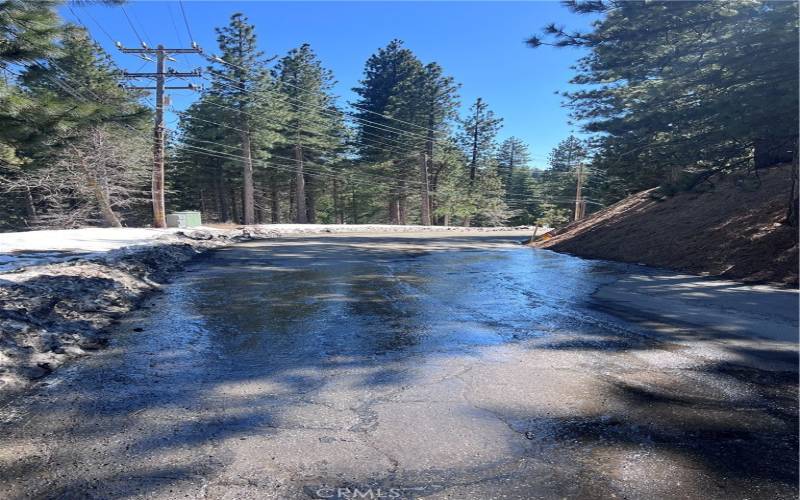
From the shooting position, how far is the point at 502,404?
3590mm

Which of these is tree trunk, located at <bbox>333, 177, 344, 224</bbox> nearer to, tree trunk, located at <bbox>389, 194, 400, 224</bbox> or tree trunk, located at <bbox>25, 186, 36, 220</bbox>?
tree trunk, located at <bbox>389, 194, 400, 224</bbox>

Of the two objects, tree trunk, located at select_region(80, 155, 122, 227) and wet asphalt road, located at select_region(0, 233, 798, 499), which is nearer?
wet asphalt road, located at select_region(0, 233, 798, 499)

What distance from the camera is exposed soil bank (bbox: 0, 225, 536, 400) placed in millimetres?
4312

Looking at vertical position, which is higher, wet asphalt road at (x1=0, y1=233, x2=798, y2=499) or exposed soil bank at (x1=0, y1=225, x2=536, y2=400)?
exposed soil bank at (x1=0, y1=225, x2=536, y2=400)

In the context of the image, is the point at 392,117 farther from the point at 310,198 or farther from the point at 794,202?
the point at 794,202

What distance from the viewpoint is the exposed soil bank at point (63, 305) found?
4312mm

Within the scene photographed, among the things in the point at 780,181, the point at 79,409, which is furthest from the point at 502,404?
the point at 780,181

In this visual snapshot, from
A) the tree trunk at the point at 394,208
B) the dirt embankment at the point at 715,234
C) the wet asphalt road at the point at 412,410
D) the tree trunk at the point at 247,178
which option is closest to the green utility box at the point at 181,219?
the tree trunk at the point at 247,178

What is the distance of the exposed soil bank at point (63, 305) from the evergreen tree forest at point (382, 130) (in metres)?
2.05

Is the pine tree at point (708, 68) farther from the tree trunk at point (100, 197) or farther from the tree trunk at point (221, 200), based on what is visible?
the tree trunk at point (221, 200)

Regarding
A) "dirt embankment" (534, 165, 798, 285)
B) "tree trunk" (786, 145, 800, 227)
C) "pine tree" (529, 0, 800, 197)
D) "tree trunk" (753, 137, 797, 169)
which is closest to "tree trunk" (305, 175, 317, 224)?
"dirt embankment" (534, 165, 798, 285)

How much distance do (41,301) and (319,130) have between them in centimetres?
3956

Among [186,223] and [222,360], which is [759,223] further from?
[186,223]

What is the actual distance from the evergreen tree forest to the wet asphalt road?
12.9ft
